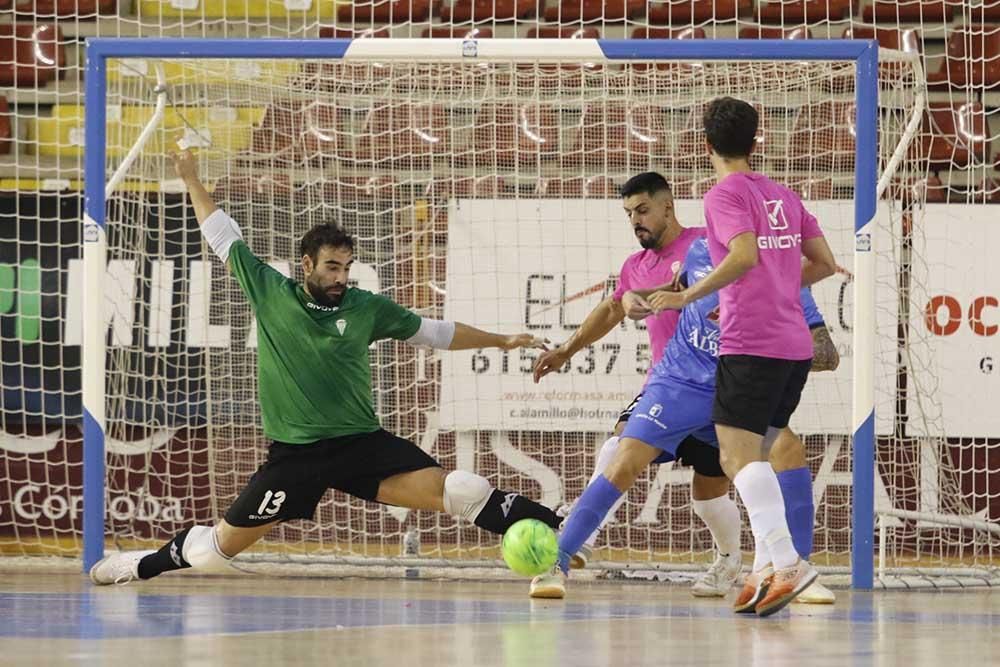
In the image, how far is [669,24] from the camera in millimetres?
10742

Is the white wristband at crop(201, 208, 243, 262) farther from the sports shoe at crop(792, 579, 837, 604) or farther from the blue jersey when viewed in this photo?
the sports shoe at crop(792, 579, 837, 604)

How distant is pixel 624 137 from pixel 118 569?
A: 418 cm

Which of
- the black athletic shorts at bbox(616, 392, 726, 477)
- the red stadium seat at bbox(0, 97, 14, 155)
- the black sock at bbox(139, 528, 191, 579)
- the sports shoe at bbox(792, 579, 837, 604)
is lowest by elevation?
the sports shoe at bbox(792, 579, 837, 604)

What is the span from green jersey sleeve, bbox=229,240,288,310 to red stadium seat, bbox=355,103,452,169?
2.78m

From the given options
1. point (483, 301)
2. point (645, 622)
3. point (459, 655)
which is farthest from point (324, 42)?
point (459, 655)

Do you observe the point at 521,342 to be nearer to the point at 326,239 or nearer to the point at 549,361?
the point at 549,361

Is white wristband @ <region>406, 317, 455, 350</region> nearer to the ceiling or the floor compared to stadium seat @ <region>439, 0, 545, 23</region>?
nearer to the floor

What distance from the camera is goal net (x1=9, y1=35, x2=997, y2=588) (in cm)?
924

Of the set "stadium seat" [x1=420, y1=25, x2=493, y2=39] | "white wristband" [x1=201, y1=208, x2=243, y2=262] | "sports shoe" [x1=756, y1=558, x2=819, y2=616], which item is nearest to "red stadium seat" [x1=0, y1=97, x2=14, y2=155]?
"stadium seat" [x1=420, y1=25, x2=493, y2=39]

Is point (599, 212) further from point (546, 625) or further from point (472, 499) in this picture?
point (546, 625)

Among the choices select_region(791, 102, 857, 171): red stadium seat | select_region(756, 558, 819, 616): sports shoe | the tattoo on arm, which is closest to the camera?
select_region(756, 558, 819, 616): sports shoe

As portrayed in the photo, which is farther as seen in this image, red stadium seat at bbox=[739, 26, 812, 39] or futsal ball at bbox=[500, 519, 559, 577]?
red stadium seat at bbox=[739, 26, 812, 39]

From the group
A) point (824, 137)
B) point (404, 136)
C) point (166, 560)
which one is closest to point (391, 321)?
point (166, 560)

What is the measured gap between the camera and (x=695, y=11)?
35.9ft
